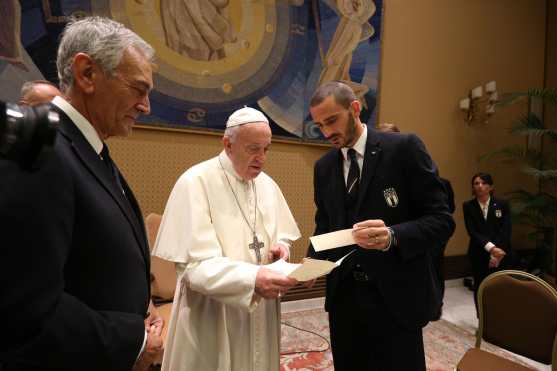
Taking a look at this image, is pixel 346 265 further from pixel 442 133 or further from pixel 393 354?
pixel 442 133

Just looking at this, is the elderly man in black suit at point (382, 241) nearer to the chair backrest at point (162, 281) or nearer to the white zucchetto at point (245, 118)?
the white zucchetto at point (245, 118)

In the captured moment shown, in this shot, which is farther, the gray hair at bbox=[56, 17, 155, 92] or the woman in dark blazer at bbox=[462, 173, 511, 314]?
the woman in dark blazer at bbox=[462, 173, 511, 314]

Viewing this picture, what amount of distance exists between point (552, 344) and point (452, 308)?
10.8 feet

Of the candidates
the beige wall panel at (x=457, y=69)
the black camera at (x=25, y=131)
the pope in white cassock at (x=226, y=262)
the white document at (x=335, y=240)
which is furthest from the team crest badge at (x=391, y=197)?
the beige wall panel at (x=457, y=69)

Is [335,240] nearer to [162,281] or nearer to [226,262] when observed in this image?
[226,262]

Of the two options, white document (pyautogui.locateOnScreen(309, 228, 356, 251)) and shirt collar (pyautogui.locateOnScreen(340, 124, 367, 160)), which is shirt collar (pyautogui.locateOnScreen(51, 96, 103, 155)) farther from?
shirt collar (pyautogui.locateOnScreen(340, 124, 367, 160))

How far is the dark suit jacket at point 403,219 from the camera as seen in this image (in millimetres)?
1671

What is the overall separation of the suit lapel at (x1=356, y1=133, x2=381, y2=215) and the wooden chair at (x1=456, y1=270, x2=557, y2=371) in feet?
4.37

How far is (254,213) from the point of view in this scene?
198cm

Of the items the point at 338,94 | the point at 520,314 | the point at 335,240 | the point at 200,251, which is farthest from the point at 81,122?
the point at 520,314

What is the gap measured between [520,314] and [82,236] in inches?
98.5

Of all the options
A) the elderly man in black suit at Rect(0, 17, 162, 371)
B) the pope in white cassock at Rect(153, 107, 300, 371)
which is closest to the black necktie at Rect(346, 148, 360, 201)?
the pope in white cassock at Rect(153, 107, 300, 371)

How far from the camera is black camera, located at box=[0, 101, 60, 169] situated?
1.68ft

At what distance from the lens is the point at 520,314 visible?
228 cm
